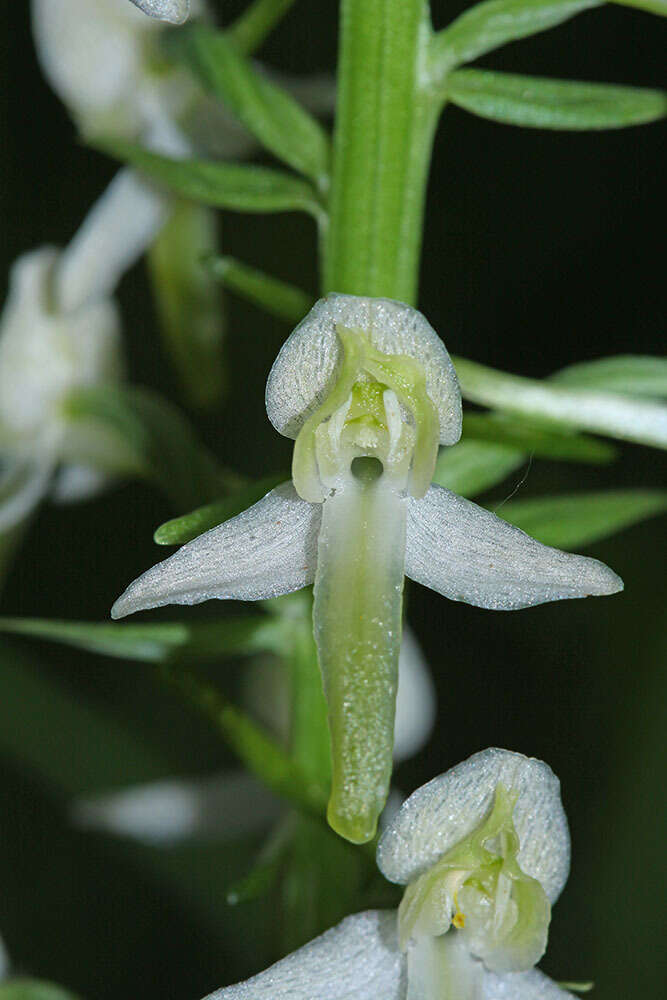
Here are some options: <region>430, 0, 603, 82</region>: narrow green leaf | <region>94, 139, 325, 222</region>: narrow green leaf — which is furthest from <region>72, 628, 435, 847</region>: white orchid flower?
<region>430, 0, 603, 82</region>: narrow green leaf

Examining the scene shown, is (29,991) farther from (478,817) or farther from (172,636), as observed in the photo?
(478,817)

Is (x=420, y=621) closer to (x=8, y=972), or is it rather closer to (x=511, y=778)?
(x=8, y=972)


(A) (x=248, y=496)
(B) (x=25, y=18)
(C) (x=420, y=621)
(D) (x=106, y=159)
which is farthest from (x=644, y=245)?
(A) (x=248, y=496)

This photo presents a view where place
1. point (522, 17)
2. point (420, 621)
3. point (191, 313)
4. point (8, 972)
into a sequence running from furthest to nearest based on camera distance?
1. point (420, 621)
2. point (191, 313)
3. point (8, 972)
4. point (522, 17)

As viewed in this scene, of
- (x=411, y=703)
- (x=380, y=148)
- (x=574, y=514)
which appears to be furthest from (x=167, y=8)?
(x=411, y=703)

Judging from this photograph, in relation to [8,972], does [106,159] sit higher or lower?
higher

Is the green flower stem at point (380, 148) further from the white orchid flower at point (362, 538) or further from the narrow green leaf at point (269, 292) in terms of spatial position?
the white orchid flower at point (362, 538)

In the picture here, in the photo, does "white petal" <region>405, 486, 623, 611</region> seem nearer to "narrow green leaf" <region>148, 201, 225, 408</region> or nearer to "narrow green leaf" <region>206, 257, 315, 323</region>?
"narrow green leaf" <region>206, 257, 315, 323</region>
